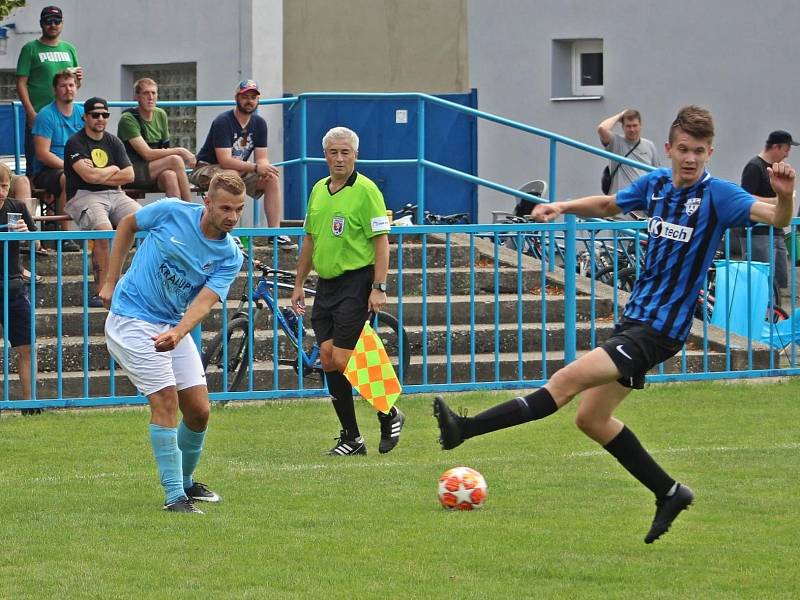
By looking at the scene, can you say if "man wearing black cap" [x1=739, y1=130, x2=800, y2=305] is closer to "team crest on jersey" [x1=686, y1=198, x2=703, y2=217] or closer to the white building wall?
"team crest on jersey" [x1=686, y1=198, x2=703, y2=217]

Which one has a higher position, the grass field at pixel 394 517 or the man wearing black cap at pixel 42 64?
the man wearing black cap at pixel 42 64

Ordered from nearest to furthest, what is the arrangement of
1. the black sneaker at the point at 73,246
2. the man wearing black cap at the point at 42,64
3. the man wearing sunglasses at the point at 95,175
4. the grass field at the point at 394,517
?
the grass field at the point at 394,517, the black sneaker at the point at 73,246, the man wearing sunglasses at the point at 95,175, the man wearing black cap at the point at 42,64

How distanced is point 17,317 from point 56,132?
11.2ft

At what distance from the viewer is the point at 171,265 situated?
324 inches

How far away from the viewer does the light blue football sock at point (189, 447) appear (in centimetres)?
856

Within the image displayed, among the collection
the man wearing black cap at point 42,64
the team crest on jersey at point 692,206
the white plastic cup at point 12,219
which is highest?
the man wearing black cap at point 42,64

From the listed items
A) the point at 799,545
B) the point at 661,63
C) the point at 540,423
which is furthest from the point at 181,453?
the point at 661,63

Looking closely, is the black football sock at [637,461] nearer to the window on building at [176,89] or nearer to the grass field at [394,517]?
the grass field at [394,517]

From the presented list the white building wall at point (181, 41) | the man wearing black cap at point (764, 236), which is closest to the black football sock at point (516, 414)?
the man wearing black cap at point (764, 236)

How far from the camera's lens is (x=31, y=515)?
8.13 meters

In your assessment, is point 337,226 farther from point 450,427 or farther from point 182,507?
point 450,427

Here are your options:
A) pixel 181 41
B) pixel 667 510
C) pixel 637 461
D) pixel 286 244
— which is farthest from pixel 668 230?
pixel 181 41

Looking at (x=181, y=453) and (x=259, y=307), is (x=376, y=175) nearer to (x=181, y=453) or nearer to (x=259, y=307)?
(x=259, y=307)

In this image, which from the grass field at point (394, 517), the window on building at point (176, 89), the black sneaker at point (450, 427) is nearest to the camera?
the grass field at point (394, 517)
